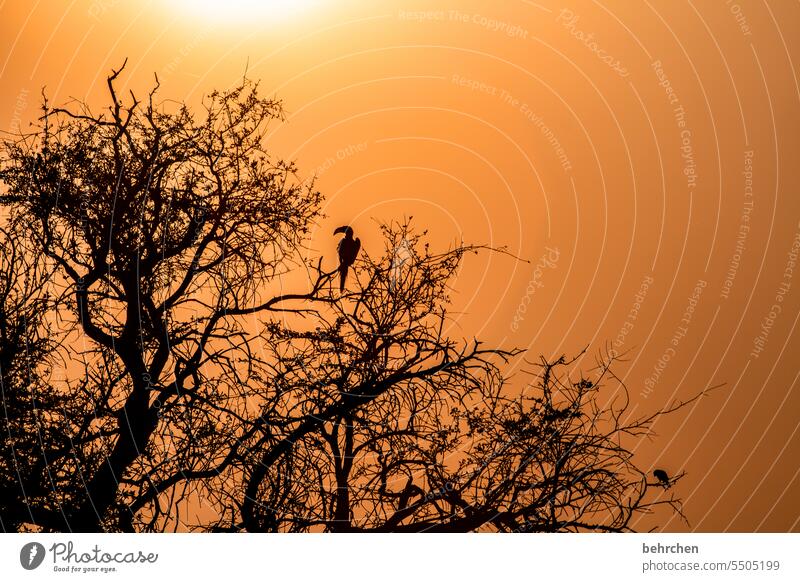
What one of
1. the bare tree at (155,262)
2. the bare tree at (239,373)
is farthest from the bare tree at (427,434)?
the bare tree at (155,262)

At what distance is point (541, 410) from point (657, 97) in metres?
1.37

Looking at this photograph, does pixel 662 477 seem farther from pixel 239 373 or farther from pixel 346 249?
pixel 239 373

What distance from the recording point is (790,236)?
3.31 metres

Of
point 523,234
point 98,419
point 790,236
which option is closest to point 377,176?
point 523,234

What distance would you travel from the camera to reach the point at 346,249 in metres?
3.16

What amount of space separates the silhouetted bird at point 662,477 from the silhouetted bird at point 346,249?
4.60 ft

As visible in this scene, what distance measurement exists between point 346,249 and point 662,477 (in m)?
1.48

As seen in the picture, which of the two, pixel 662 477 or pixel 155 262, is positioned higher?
pixel 155 262

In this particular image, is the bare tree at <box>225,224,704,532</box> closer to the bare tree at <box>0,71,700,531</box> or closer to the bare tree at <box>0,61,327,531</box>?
the bare tree at <box>0,71,700,531</box>

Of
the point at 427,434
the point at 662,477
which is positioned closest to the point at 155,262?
the point at 427,434

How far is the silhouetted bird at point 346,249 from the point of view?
3.13 metres

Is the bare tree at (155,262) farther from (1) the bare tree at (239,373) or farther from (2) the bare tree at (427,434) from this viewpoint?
(2) the bare tree at (427,434)

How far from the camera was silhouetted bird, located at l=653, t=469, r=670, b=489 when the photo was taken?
10.2 feet
